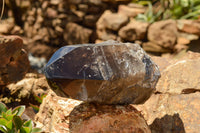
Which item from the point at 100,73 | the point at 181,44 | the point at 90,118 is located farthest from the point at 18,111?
the point at 181,44

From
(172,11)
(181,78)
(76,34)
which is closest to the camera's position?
(181,78)

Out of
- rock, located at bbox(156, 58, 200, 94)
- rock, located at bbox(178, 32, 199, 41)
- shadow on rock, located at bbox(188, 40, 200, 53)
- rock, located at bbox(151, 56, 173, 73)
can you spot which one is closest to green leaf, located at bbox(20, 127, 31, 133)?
rock, located at bbox(156, 58, 200, 94)

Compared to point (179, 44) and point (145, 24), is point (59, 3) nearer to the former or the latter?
point (145, 24)

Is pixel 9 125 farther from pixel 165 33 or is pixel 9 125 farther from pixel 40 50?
pixel 40 50

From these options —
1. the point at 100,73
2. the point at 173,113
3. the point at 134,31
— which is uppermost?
the point at 100,73

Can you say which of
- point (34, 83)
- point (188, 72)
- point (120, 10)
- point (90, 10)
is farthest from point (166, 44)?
point (34, 83)

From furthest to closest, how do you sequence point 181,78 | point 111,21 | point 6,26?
point 6,26 < point 111,21 < point 181,78

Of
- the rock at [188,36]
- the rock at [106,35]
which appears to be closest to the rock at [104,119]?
the rock at [188,36]

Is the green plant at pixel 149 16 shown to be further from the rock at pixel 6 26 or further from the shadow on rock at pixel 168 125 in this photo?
the shadow on rock at pixel 168 125
